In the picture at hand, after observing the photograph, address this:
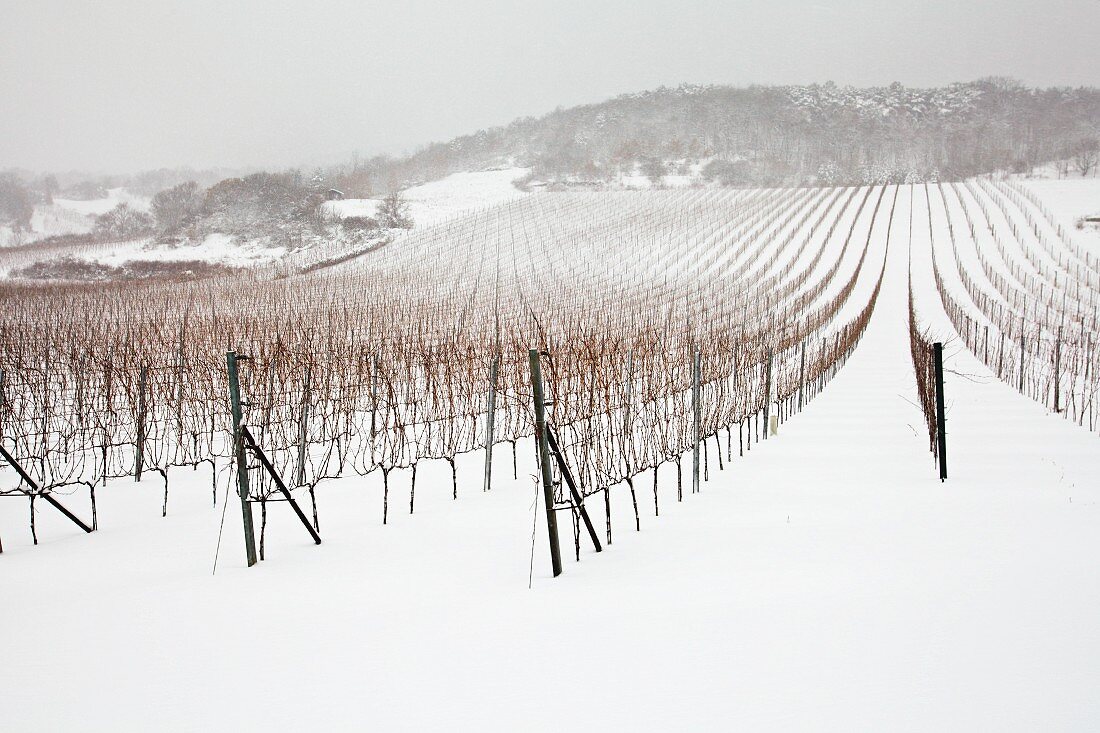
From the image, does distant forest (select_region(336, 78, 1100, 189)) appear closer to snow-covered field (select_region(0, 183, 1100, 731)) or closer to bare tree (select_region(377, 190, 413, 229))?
bare tree (select_region(377, 190, 413, 229))

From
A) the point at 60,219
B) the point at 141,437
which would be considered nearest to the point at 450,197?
the point at 60,219

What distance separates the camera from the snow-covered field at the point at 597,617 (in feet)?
8.70

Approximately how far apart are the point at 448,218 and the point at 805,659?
4537 centimetres

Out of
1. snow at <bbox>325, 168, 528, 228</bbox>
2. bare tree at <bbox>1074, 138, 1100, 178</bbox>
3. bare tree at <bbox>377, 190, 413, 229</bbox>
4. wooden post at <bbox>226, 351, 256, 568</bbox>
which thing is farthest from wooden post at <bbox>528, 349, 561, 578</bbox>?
bare tree at <bbox>1074, 138, 1100, 178</bbox>

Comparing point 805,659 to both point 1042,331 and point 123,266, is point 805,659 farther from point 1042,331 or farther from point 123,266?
point 123,266

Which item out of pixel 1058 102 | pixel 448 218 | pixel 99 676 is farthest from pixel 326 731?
pixel 1058 102

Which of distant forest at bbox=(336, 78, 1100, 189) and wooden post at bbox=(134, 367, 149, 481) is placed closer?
wooden post at bbox=(134, 367, 149, 481)

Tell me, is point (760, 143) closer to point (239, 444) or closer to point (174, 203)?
point (174, 203)

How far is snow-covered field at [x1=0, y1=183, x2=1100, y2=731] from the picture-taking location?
2650mm

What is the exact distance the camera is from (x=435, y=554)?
15.2ft

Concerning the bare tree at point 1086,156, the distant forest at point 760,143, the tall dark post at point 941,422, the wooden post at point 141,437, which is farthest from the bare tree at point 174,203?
the bare tree at point 1086,156

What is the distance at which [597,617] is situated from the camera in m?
3.41

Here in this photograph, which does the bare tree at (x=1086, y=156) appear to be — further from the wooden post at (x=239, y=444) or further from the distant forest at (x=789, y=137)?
the wooden post at (x=239, y=444)

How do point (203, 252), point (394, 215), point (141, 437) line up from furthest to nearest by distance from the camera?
1. point (394, 215)
2. point (203, 252)
3. point (141, 437)
